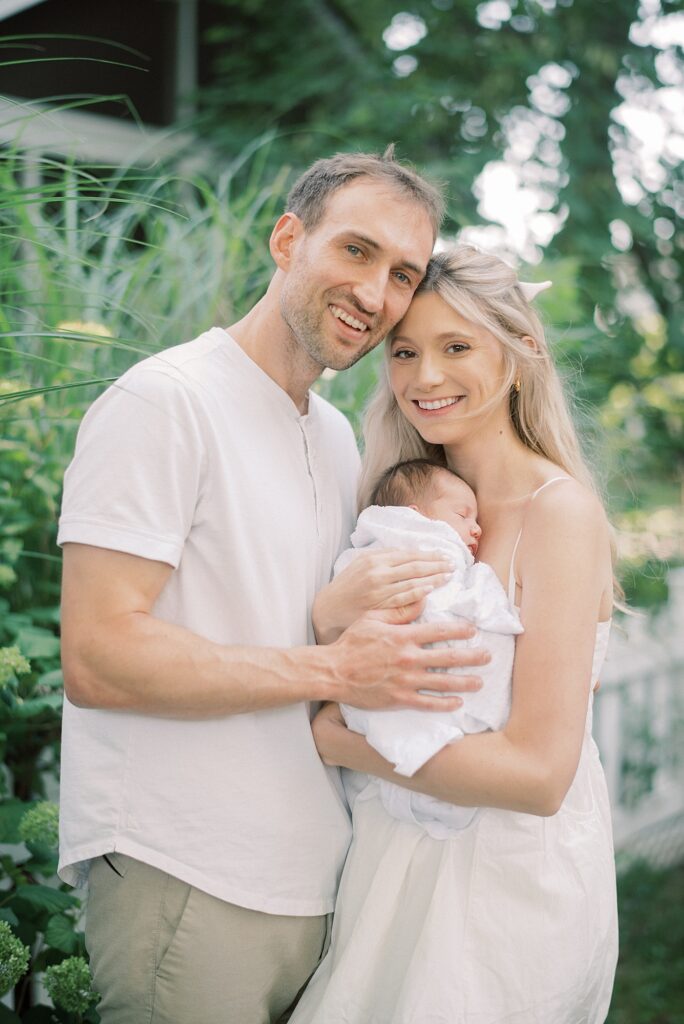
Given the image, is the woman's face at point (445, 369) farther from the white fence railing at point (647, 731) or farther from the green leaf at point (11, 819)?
the white fence railing at point (647, 731)

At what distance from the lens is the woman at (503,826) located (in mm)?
1564

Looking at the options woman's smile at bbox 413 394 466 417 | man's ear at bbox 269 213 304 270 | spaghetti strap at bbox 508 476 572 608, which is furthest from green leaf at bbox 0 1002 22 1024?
man's ear at bbox 269 213 304 270

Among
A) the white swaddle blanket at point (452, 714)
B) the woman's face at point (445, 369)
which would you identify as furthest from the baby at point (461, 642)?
the woman's face at point (445, 369)

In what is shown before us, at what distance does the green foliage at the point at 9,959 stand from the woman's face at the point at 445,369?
1177 millimetres

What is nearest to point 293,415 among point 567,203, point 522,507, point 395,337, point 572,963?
point 395,337

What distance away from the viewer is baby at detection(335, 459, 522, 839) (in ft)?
5.21

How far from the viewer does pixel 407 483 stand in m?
1.94

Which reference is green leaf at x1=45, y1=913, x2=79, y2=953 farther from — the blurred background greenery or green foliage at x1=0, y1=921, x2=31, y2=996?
the blurred background greenery

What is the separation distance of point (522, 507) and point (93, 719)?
Answer: 0.87 m

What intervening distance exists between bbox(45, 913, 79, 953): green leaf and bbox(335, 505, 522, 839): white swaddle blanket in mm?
610

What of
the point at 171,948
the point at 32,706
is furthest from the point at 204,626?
the point at 171,948

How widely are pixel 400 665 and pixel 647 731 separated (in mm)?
3013

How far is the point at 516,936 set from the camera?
1648 millimetres

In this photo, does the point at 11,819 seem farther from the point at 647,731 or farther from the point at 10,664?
the point at 647,731
